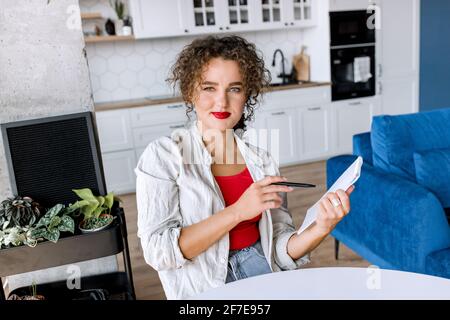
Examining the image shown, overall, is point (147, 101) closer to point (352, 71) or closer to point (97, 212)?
point (352, 71)

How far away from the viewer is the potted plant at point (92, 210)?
1.66 m

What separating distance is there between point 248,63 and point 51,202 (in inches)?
39.9

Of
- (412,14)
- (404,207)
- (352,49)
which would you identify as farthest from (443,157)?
(412,14)

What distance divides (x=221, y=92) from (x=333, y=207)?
430 millimetres

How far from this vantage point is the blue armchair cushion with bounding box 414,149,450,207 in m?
2.16

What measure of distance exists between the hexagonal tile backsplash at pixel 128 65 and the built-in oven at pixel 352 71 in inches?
35.0

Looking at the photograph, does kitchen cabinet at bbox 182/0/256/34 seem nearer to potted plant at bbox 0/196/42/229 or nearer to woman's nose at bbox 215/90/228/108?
potted plant at bbox 0/196/42/229

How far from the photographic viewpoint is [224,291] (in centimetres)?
102

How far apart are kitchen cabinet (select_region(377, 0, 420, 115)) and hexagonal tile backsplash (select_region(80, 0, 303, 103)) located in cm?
152

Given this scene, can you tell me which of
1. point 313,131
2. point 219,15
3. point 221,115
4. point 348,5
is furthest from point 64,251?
point 348,5

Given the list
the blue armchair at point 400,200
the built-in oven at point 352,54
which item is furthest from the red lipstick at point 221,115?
the built-in oven at point 352,54

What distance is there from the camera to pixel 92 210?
5.57 ft

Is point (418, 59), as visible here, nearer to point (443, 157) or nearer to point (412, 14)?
point (412, 14)

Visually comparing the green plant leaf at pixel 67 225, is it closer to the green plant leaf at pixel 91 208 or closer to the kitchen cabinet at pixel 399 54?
the green plant leaf at pixel 91 208
